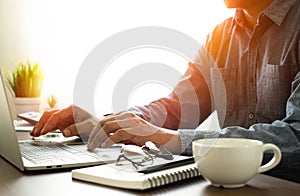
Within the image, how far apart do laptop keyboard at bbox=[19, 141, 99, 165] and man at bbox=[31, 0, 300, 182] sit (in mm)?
59

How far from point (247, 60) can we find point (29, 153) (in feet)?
2.62

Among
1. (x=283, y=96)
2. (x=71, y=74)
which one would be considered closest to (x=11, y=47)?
(x=71, y=74)

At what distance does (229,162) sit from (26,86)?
1.77 m

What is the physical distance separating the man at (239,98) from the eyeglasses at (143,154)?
0.30 ft

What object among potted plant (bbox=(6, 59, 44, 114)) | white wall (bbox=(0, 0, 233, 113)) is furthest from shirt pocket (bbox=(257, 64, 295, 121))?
potted plant (bbox=(6, 59, 44, 114))

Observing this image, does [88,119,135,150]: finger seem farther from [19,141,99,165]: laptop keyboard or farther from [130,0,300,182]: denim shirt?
[130,0,300,182]: denim shirt

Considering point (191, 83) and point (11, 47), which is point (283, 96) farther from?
point (11, 47)

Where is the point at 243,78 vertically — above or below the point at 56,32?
below

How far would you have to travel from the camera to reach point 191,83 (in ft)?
5.11

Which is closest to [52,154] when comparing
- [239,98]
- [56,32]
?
[239,98]

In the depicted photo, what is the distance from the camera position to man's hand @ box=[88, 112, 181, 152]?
0.98 metres

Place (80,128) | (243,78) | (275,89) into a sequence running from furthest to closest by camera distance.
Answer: (243,78) < (275,89) < (80,128)

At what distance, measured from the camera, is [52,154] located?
3.05ft

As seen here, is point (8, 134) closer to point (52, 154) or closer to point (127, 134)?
point (52, 154)
